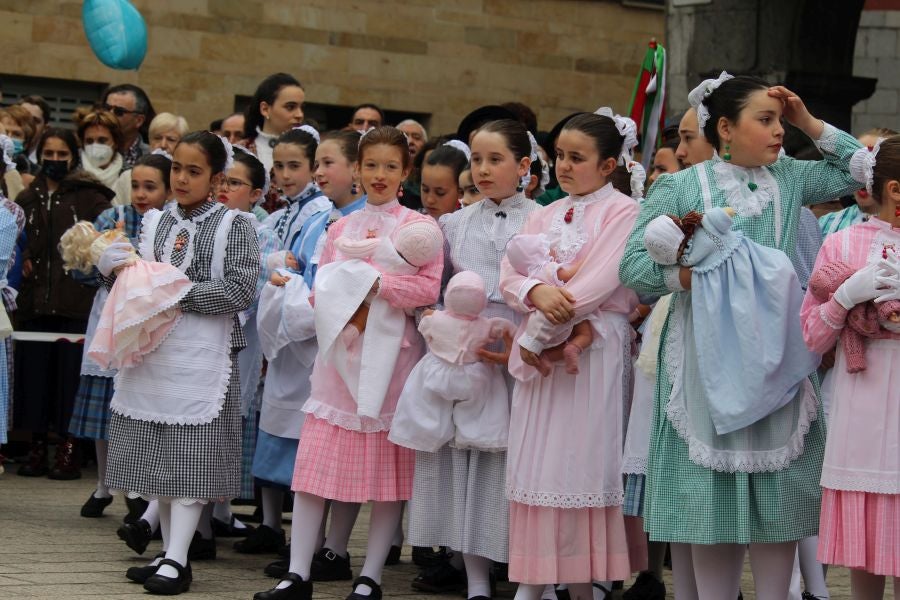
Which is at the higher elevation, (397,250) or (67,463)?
(397,250)

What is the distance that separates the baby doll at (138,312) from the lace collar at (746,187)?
2257 mm

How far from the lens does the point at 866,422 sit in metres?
5.14

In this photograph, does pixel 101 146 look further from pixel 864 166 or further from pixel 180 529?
pixel 864 166

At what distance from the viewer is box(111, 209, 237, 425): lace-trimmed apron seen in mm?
6652

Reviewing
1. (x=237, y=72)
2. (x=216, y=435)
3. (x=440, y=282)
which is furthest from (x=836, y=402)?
(x=237, y=72)

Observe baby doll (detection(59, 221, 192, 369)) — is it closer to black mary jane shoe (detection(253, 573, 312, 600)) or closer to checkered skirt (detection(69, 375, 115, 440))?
black mary jane shoe (detection(253, 573, 312, 600))

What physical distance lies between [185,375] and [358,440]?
2.49 ft

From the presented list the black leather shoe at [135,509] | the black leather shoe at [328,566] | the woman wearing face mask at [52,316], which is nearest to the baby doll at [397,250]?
the black leather shoe at [328,566]

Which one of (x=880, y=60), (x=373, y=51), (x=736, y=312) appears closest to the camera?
(x=736, y=312)

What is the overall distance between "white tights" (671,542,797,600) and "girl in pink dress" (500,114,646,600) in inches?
18.7

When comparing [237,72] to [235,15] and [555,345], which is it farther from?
[555,345]

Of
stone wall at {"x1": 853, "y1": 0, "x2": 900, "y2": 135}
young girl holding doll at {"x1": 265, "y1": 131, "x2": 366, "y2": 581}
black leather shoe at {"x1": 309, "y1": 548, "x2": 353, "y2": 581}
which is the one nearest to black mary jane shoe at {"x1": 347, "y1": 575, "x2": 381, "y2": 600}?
black leather shoe at {"x1": 309, "y1": 548, "x2": 353, "y2": 581}

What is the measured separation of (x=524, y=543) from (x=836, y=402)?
132 cm

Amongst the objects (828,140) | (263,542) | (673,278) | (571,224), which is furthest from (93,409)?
(828,140)
